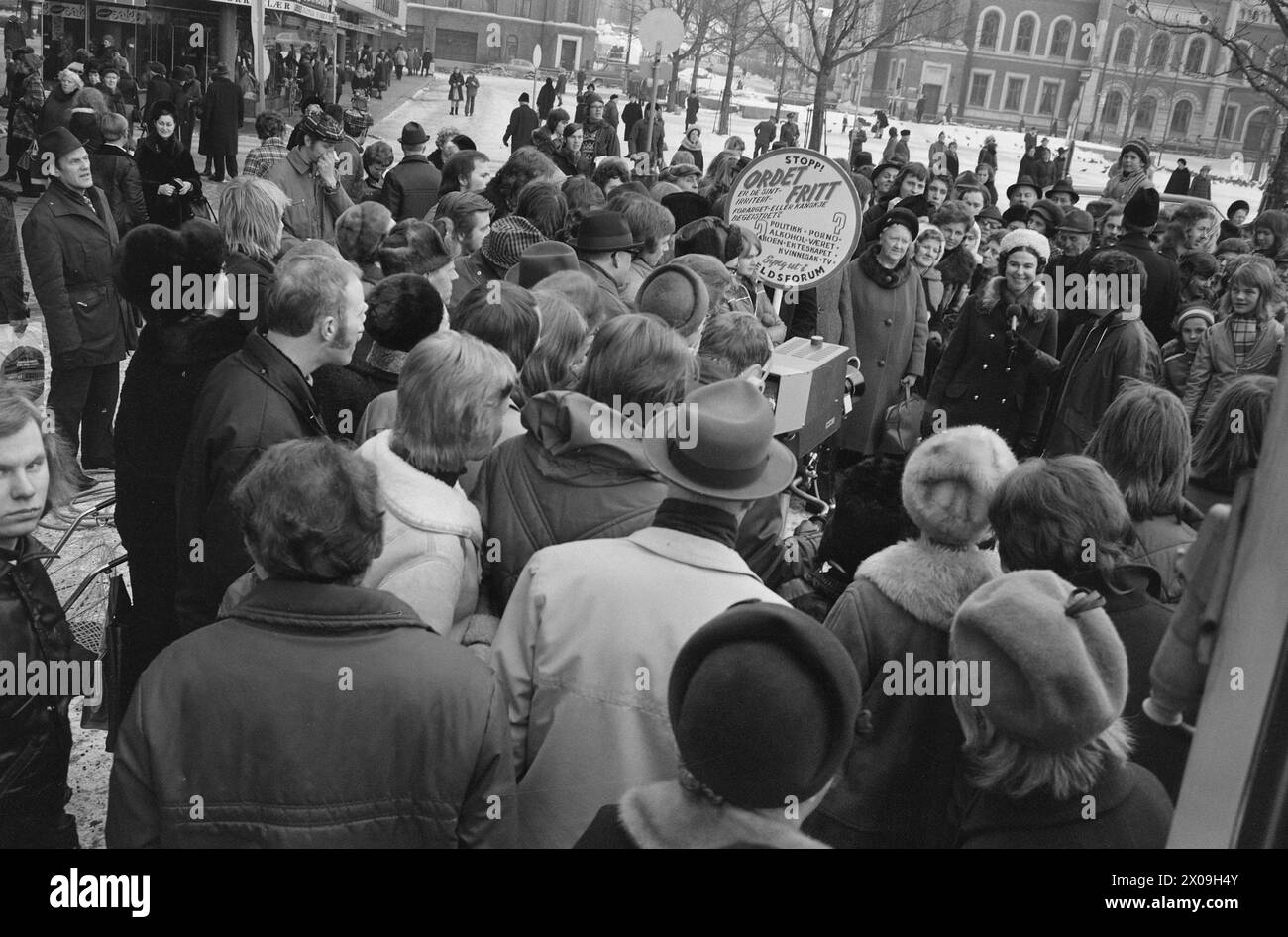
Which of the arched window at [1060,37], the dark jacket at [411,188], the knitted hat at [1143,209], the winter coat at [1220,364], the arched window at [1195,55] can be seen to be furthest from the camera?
the arched window at [1060,37]

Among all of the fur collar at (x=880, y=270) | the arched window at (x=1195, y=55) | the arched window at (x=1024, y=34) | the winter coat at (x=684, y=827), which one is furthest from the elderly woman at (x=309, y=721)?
the arched window at (x=1024, y=34)

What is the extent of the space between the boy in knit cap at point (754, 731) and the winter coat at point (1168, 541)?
1.59 meters

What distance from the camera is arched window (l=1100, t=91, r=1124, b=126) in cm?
7481

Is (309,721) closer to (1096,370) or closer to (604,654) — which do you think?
(604,654)

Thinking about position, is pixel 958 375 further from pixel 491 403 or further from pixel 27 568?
pixel 27 568

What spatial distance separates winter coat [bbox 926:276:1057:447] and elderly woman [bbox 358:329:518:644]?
13.1 ft

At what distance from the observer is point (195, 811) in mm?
1970

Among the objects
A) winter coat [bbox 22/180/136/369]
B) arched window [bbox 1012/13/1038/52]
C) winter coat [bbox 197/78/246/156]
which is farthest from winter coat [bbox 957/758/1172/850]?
arched window [bbox 1012/13/1038/52]

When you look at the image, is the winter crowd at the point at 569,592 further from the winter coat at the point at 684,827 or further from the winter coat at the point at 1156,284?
the winter coat at the point at 1156,284

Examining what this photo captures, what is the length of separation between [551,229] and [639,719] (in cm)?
460

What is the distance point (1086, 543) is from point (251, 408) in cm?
215

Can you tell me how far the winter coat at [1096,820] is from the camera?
1.96 metres

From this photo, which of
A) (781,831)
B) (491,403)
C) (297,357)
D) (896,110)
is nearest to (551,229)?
(297,357)
